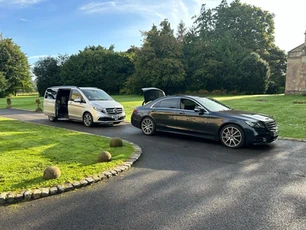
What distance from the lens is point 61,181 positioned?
424 centimetres

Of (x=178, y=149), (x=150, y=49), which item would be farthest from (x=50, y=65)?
(x=178, y=149)

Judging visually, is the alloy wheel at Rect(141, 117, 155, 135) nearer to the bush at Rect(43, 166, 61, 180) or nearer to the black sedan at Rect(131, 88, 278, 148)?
the black sedan at Rect(131, 88, 278, 148)

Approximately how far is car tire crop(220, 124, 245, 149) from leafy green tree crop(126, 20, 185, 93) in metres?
26.9

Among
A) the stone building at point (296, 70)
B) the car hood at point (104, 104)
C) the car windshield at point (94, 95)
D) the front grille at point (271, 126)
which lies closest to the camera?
the front grille at point (271, 126)

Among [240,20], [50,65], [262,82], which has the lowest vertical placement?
[262,82]

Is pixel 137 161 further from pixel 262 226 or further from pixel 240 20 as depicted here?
pixel 240 20

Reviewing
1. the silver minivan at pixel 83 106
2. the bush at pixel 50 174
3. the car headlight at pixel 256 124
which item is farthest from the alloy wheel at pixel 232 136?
the silver minivan at pixel 83 106

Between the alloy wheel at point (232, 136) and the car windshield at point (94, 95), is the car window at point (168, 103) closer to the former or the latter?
the alloy wheel at point (232, 136)

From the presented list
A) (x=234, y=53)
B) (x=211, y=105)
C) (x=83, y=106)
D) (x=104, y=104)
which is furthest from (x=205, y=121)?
(x=234, y=53)

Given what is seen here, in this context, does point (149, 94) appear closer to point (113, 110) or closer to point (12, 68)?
point (113, 110)

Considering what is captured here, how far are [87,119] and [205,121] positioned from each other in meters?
5.85

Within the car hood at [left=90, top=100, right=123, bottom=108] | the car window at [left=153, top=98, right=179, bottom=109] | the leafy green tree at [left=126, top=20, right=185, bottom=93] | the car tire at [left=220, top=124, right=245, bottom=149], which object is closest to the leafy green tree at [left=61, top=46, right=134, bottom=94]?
the leafy green tree at [left=126, top=20, right=185, bottom=93]

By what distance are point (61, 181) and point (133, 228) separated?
1.90 metres

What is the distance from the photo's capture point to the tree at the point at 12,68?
4713 centimetres
